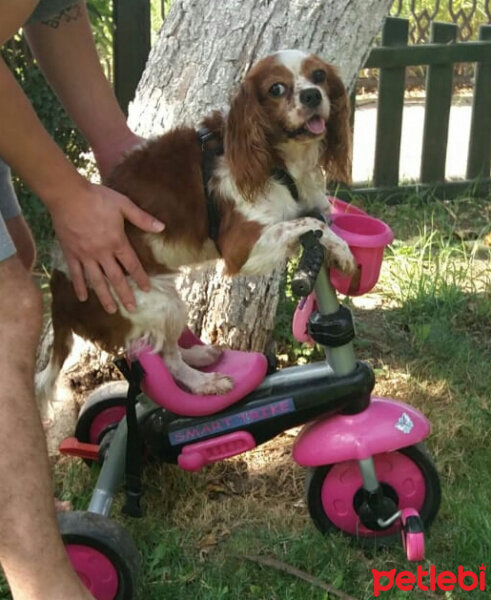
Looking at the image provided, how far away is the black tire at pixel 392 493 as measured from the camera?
2852 millimetres

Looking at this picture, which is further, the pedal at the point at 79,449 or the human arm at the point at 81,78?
the pedal at the point at 79,449

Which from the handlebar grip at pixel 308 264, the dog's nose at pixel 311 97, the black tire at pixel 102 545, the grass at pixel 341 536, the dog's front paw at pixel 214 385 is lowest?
the grass at pixel 341 536

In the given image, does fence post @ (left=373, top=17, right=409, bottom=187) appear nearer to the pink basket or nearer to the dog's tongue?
the pink basket

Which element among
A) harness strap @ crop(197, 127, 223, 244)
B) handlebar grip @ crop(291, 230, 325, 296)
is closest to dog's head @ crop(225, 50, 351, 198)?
harness strap @ crop(197, 127, 223, 244)

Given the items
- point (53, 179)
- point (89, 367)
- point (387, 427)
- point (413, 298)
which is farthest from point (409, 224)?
point (53, 179)

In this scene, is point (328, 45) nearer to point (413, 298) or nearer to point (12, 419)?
point (413, 298)

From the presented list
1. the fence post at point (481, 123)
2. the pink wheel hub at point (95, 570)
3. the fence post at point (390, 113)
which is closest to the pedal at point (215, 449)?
the pink wheel hub at point (95, 570)

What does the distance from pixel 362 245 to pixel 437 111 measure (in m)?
3.75

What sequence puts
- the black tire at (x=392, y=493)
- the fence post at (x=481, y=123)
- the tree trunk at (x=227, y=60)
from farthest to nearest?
the fence post at (x=481, y=123), the tree trunk at (x=227, y=60), the black tire at (x=392, y=493)

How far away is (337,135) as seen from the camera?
2.69 meters

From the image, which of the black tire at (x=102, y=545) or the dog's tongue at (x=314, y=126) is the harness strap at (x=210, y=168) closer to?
the dog's tongue at (x=314, y=126)

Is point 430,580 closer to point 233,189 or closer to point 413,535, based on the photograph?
point 413,535

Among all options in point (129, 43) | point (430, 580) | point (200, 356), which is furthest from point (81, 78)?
point (129, 43)

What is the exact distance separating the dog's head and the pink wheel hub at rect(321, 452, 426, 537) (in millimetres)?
870
